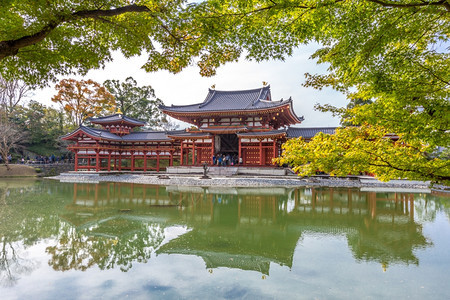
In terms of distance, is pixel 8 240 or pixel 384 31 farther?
pixel 8 240

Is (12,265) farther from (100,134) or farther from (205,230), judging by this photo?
(100,134)

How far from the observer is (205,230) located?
6.36 m

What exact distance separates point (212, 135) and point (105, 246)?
17.1 meters

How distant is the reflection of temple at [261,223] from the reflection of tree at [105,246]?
116 mm

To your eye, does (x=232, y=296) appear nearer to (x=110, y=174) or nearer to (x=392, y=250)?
(x=392, y=250)

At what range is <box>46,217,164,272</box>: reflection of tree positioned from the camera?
14.2 feet

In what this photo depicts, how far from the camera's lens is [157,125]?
42.0 meters

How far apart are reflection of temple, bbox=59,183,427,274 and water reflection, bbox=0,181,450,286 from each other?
2cm

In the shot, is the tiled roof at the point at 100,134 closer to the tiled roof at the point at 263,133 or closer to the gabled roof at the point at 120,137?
the gabled roof at the point at 120,137

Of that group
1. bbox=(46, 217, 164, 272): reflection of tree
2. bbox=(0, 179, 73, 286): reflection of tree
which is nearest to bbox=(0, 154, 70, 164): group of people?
bbox=(0, 179, 73, 286): reflection of tree

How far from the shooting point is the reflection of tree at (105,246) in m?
4.32

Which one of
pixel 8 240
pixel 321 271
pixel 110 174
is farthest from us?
pixel 110 174

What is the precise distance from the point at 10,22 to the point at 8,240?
473cm

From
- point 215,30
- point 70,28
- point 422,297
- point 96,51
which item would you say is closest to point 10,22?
point 70,28
